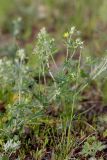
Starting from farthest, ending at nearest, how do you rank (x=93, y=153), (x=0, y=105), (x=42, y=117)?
(x=0, y=105) → (x=42, y=117) → (x=93, y=153)

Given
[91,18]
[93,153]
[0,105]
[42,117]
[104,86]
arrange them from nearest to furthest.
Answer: [93,153] → [42,117] → [0,105] → [104,86] → [91,18]

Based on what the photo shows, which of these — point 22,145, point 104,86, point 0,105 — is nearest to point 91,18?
point 104,86

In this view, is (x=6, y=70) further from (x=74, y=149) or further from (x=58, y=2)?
(x=58, y=2)

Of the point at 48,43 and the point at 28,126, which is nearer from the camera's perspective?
the point at 48,43

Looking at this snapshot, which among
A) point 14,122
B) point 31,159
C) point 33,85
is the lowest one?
point 31,159

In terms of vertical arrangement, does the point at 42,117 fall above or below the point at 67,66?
below

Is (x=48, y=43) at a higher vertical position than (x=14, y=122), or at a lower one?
higher

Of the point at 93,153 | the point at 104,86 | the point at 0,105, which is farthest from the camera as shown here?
the point at 104,86

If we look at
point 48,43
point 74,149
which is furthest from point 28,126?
point 48,43

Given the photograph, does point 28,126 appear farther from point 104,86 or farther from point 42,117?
point 104,86
